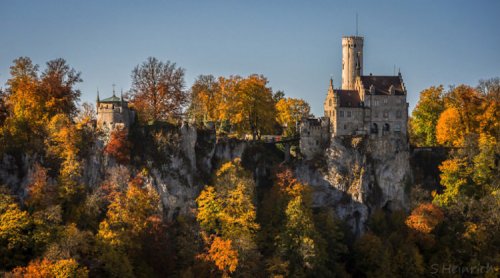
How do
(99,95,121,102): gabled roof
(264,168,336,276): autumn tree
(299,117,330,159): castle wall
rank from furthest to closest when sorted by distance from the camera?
(299,117,330,159): castle wall, (99,95,121,102): gabled roof, (264,168,336,276): autumn tree

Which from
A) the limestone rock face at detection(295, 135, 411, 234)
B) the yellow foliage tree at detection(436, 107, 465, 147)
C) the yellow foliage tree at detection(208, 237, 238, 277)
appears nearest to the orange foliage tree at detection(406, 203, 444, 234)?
the limestone rock face at detection(295, 135, 411, 234)

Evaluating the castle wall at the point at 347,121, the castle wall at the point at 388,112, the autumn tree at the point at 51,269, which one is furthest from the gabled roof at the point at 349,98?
the autumn tree at the point at 51,269

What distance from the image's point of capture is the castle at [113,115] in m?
74.6

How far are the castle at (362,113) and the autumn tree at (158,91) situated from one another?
10.7 meters

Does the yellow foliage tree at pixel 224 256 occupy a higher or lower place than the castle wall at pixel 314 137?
lower

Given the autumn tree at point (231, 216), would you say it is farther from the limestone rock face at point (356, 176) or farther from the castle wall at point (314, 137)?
the limestone rock face at point (356, 176)

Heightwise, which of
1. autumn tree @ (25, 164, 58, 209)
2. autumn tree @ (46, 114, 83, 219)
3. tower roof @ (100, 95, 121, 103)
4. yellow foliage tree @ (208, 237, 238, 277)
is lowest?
yellow foliage tree @ (208, 237, 238, 277)

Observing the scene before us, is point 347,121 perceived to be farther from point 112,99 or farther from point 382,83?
point 112,99

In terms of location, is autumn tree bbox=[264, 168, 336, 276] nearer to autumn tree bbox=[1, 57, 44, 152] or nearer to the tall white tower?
the tall white tower

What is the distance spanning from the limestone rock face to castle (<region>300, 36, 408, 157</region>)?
0.90 m

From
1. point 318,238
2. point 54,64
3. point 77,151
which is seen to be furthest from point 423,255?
point 54,64

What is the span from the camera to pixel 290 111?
89.9 m

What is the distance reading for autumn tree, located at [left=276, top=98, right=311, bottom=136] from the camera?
88.8m

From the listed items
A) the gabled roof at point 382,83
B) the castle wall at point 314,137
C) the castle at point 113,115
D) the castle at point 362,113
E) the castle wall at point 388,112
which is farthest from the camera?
the gabled roof at point 382,83
